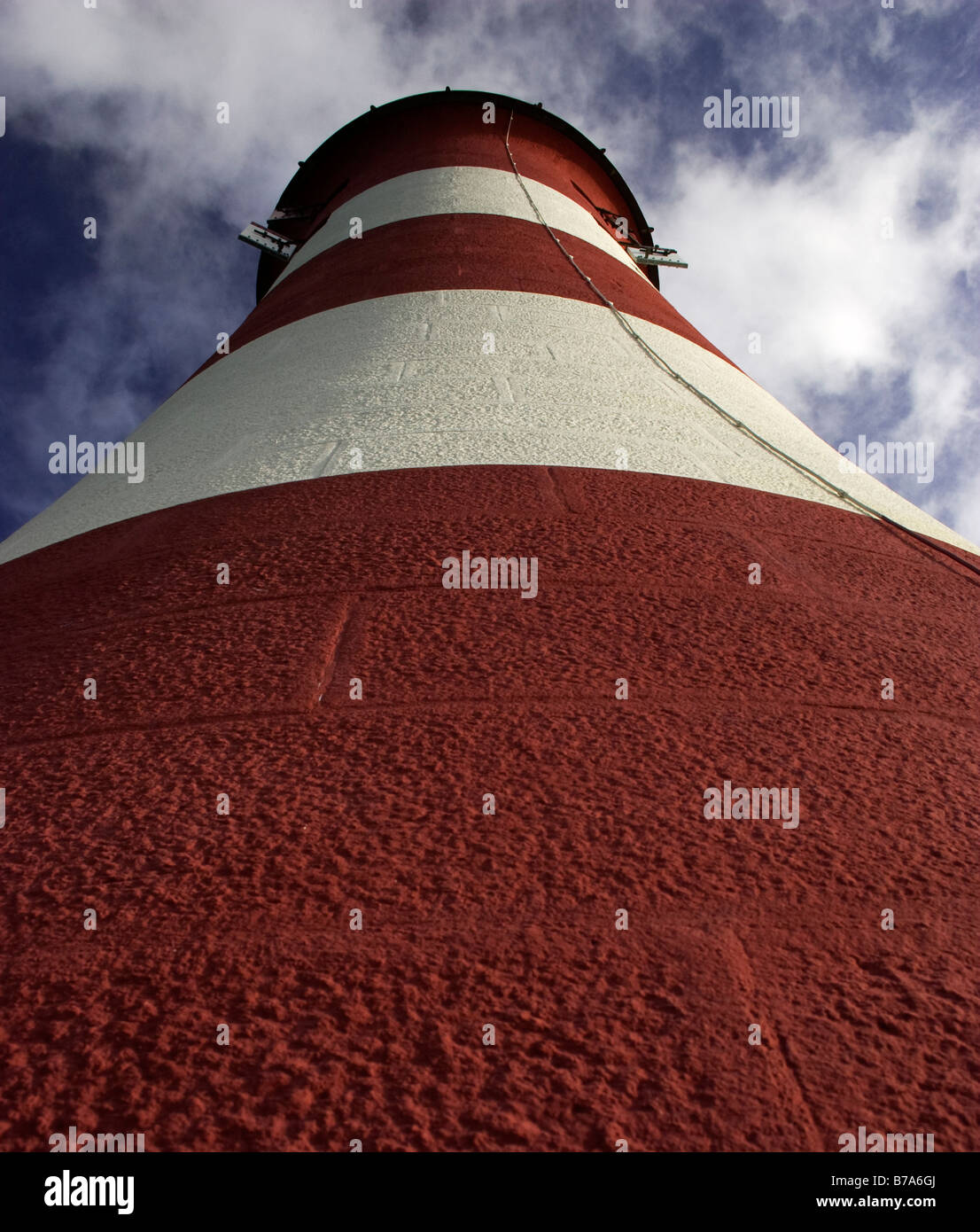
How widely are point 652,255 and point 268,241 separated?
3.81 meters

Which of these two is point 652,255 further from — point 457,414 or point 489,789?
point 489,789

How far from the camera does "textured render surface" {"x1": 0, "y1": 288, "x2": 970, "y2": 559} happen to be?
2572 mm

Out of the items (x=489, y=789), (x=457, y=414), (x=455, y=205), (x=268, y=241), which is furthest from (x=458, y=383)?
(x=268, y=241)

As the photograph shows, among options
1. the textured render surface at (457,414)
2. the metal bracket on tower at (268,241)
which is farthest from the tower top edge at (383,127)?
the textured render surface at (457,414)

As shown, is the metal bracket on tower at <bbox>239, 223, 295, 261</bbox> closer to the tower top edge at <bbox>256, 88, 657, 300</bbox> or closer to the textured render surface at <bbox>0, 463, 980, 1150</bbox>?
the tower top edge at <bbox>256, 88, 657, 300</bbox>

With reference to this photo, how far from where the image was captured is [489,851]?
1197 mm

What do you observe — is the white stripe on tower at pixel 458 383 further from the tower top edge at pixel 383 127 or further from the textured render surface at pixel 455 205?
the tower top edge at pixel 383 127

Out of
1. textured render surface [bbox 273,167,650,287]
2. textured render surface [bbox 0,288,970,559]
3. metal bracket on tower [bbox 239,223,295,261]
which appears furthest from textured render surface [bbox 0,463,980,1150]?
metal bracket on tower [bbox 239,223,295,261]

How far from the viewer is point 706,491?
240cm

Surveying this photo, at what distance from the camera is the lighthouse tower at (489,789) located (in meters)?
0.90

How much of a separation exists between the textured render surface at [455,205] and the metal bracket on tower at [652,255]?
2.05 meters

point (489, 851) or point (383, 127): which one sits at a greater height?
point (383, 127)

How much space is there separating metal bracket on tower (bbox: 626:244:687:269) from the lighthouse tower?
6.12 meters
